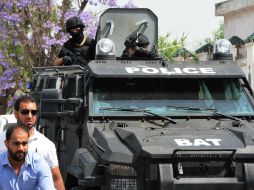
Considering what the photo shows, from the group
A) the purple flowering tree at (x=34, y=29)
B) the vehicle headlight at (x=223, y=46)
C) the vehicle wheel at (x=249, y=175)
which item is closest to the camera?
the vehicle wheel at (x=249, y=175)

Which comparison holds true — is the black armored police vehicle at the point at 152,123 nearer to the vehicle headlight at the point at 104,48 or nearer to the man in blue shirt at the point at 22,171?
the vehicle headlight at the point at 104,48

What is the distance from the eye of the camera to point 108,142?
7590 millimetres

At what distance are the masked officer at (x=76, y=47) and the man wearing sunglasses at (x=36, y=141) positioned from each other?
10.7ft

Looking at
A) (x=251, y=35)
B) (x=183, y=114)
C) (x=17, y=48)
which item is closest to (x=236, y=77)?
(x=183, y=114)

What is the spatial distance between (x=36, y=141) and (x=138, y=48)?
284 cm

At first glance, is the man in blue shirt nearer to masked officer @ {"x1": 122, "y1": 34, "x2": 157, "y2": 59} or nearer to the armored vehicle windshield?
the armored vehicle windshield

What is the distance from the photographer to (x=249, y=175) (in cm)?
728

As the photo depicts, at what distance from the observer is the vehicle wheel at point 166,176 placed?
7.11 metres

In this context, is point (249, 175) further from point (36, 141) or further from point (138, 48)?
point (138, 48)

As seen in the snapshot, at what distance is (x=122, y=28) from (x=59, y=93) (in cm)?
315

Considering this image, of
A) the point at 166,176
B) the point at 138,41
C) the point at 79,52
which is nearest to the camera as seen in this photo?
the point at 166,176

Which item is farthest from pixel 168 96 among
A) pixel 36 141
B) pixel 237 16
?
pixel 237 16

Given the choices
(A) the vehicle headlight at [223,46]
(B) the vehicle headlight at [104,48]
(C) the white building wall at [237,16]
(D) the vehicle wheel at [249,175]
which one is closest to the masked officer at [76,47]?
(B) the vehicle headlight at [104,48]

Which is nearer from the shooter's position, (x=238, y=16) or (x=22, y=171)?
(x=22, y=171)
